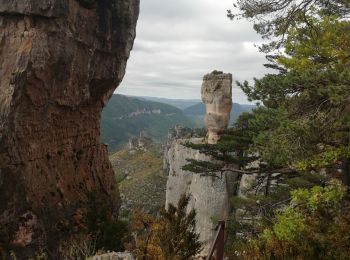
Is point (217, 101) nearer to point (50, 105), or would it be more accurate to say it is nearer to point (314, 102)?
point (50, 105)

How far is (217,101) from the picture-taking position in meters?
28.9

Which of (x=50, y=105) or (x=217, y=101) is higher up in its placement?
(x=217, y=101)

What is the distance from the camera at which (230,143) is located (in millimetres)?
19531

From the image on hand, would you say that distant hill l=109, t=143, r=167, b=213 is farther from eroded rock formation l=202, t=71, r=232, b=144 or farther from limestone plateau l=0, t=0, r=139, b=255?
limestone plateau l=0, t=0, r=139, b=255

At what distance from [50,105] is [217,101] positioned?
39.4ft

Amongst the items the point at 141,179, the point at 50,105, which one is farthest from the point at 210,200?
the point at 141,179

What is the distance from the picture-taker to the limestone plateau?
19688 mm

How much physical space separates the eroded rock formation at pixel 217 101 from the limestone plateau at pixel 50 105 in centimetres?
722

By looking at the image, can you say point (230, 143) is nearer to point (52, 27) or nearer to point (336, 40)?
point (336, 40)

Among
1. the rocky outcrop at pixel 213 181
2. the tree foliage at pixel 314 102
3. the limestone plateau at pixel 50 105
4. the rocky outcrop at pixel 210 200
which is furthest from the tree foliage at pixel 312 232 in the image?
the rocky outcrop at pixel 213 181

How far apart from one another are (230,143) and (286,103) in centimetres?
970

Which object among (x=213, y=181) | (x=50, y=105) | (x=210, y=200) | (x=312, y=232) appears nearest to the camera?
(x=312, y=232)

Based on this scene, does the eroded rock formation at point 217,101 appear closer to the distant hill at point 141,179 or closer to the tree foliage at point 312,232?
the tree foliage at point 312,232

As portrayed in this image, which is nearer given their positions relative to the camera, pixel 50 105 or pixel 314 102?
pixel 314 102
